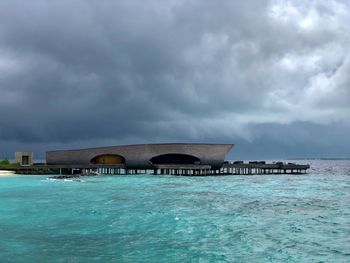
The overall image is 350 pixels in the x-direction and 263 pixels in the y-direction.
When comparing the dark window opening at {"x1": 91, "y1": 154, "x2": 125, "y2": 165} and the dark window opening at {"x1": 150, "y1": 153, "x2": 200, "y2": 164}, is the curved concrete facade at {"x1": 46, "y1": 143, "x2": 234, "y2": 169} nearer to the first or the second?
the dark window opening at {"x1": 91, "y1": 154, "x2": 125, "y2": 165}

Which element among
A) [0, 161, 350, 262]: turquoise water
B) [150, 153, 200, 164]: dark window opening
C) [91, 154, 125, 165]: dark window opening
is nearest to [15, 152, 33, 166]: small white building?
[91, 154, 125, 165]: dark window opening

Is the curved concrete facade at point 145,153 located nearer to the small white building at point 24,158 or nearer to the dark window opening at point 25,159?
the small white building at point 24,158

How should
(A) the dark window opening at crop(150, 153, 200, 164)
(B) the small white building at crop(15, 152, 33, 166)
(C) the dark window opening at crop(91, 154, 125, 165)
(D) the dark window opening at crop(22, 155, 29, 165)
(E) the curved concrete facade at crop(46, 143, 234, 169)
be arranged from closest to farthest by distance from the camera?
(E) the curved concrete facade at crop(46, 143, 234, 169)
(B) the small white building at crop(15, 152, 33, 166)
(D) the dark window opening at crop(22, 155, 29, 165)
(A) the dark window opening at crop(150, 153, 200, 164)
(C) the dark window opening at crop(91, 154, 125, 165)

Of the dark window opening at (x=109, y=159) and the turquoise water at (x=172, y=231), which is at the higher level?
the dark window opening at (x=109, y=159)

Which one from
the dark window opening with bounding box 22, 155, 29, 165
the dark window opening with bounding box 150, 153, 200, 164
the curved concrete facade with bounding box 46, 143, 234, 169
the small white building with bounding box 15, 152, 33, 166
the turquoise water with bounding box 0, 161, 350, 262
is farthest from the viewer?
the dark window opening with bounding box 150, 153, 200, 164

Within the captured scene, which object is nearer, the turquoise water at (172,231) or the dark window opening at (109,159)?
the turquoise water at (172,231)

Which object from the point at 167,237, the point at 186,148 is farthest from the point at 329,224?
the point at 186,148

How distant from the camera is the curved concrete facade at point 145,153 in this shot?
75375 mm

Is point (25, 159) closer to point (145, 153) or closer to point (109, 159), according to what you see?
point (109, 159)

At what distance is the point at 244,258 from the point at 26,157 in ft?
237

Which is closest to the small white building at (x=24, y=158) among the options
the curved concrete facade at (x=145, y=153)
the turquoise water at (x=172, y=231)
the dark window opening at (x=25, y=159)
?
the dark window opening at (x=25, y=159)

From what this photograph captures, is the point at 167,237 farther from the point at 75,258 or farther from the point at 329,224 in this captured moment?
the point at 329,224

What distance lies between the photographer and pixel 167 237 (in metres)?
17.7

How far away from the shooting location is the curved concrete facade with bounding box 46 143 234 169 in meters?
75.4
